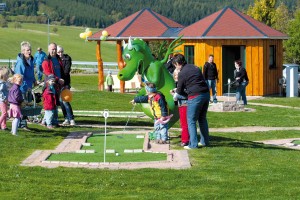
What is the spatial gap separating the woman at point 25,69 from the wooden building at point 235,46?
16.9m

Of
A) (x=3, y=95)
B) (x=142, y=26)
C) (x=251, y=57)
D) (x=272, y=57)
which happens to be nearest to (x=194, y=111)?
(x=3, y=95)

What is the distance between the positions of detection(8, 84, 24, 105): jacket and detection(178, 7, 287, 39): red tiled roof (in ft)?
60.8

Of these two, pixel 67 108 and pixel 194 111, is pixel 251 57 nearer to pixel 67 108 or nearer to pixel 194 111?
pixel 67 108

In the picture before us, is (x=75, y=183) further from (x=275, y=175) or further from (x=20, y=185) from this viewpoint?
(x=275, y=175)

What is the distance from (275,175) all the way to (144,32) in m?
26.2

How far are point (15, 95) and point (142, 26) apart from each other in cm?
2238

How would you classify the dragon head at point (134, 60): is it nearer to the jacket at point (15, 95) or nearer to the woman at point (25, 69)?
the jacket at point (15, 95)

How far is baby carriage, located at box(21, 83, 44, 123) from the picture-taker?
59.2 feet

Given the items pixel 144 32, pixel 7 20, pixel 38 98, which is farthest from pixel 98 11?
pixel 38 98

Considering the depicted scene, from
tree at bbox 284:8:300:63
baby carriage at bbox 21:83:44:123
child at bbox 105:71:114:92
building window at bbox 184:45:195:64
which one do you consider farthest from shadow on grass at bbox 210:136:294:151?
tree at bbox 284:8:300:63

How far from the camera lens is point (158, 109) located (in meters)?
17.1

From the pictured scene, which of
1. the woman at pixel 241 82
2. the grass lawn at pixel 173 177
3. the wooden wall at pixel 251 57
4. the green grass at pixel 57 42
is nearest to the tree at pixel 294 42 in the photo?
the wooden wall at pixel 251 57

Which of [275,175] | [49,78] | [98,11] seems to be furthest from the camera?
[98,11]

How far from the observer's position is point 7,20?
174875 mm
